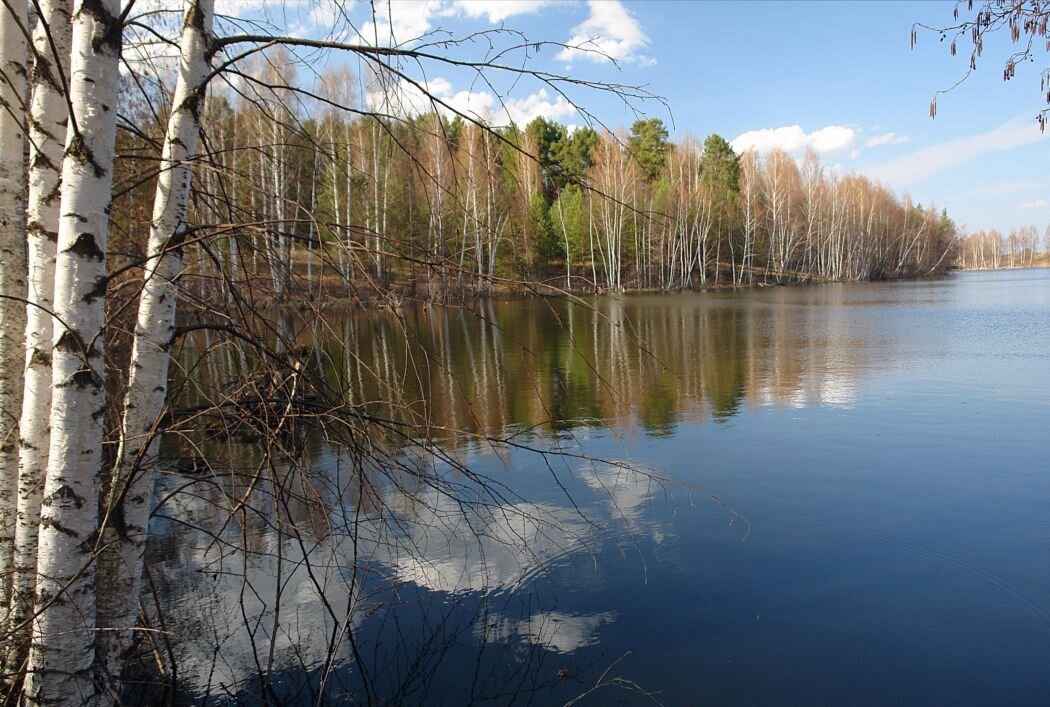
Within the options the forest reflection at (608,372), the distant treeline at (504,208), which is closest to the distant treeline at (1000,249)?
the distant treeline at (504,208)

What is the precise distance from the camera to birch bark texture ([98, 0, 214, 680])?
2.25 m

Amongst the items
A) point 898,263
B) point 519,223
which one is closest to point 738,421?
point 519,223

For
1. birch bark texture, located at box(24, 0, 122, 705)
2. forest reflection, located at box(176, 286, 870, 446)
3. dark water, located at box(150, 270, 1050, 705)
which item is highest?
birch bark texture, located at box(24, 0, 122, 705)

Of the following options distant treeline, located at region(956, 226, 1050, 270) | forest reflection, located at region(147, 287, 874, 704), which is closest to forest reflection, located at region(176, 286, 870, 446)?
forest reflection, located at region(147, 287, 874, 704)

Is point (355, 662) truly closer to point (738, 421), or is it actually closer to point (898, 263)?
point (738, 421)

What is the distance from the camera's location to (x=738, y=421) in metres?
9.20

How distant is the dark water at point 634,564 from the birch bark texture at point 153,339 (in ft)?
0.97

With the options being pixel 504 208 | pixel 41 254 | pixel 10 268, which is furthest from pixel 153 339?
pixel 504 208

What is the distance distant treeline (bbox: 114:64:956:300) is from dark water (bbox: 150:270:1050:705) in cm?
33

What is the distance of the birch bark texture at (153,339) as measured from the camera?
2.25 metres

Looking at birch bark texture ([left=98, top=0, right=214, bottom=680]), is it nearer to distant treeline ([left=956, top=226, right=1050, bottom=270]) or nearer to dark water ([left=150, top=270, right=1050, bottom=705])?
dark water ([left=150, top=270, right=1050, bottom=705])

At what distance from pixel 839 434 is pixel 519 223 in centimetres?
715

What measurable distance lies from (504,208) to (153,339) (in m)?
1.32

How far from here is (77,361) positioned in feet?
6.60
